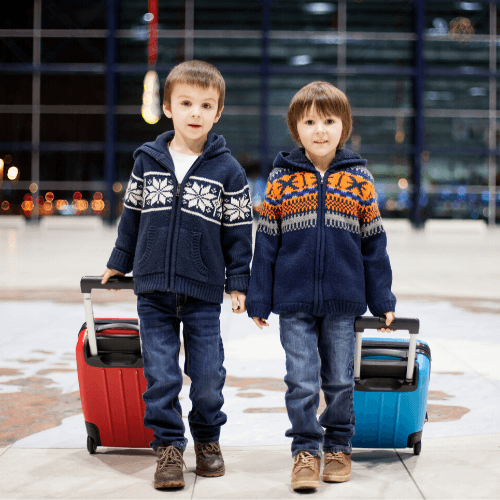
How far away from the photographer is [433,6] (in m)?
27.2

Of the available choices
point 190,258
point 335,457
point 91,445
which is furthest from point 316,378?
point 91,445

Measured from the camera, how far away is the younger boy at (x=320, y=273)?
2502 mm

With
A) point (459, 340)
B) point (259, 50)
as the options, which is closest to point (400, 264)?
point (459, 340)

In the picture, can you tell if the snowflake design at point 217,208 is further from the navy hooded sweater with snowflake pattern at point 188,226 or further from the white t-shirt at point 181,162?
the white t-shirt at point 181,162

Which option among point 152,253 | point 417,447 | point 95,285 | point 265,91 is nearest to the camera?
point 152,253

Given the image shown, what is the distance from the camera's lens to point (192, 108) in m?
2.58

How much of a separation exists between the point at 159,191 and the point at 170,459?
98 centimetres

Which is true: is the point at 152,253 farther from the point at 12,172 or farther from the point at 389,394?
the point at 12,172

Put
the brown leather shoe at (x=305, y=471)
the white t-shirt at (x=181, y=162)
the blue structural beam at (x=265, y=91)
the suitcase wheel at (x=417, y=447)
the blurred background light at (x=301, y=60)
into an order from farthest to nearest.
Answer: the blurred background light at (x=301, y=60) < the blue structural beam at (x=265, y=91) < the suitcase wheel at (x=417, y=447) < the white t-shirt at (x=181, y=162) < the brown leather shoe at (x=305, y=471)

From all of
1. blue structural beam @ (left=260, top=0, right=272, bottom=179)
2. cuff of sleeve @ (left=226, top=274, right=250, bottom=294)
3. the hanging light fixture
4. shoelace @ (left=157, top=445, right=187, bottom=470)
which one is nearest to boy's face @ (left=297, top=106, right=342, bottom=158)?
cuff of sleeve @ (left=226, top=274, right=250, bottom=294)

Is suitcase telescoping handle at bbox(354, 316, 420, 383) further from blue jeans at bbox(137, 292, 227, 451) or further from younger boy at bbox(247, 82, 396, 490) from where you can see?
blue jeans at bbox(137, 292, 227, 451)

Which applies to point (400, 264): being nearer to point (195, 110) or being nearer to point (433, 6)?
point (195, 110)

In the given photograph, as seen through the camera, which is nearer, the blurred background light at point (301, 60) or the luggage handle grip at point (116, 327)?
the luggage handle grip at point (116, 327)

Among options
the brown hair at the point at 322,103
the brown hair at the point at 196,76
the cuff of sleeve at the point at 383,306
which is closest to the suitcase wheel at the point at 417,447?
the cuff of sleeve at the point at 383,306
